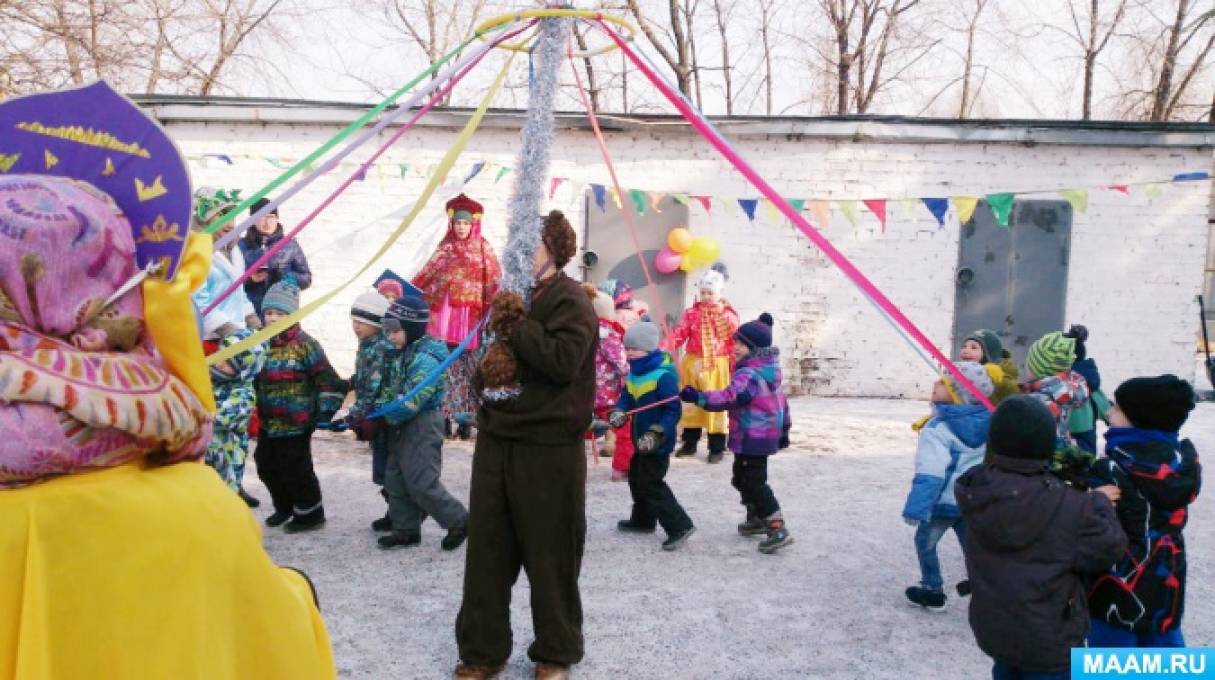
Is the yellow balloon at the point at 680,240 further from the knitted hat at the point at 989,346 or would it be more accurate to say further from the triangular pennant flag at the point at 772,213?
the knitted hat at the point at 989,346

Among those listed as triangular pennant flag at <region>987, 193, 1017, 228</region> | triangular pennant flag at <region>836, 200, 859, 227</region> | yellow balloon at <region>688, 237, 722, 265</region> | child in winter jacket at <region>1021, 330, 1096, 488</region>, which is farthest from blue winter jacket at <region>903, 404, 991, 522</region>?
yellow balloon at <region>688, 237, 722, 265</region>

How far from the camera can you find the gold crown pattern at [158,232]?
61.7 inches

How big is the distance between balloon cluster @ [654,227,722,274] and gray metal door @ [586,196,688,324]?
130mm

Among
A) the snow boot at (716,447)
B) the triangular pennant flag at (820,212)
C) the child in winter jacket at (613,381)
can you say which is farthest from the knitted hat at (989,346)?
the triangular pennant flag at (820,212)

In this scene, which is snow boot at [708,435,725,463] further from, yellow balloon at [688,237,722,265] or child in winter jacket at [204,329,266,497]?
child in winter jacket at [204,329,266,497]

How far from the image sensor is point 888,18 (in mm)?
20016

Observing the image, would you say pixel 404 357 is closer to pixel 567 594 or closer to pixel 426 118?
pixel 567 594

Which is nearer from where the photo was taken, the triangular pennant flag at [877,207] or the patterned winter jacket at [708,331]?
the patterned winter jacket at [708,331]

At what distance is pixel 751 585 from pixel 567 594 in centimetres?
145

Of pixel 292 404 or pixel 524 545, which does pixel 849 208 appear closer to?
pixel 292 404

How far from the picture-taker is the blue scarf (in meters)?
3.09

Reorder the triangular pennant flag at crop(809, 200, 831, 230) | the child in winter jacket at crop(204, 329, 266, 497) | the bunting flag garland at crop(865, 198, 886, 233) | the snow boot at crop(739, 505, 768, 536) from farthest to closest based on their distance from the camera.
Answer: the triangular pennant flag at crop(809, 200, 831, 230) → the bunting flag garland at crop(865, 198, 886, 233) → the snow boot at crop(739, 505, 768, 536) → the child in winter jacket at crop(204, 329, 266, 497)

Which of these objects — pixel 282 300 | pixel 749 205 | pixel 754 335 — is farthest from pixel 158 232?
pixel 749 205

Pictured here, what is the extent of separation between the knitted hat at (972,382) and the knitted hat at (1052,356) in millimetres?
758
